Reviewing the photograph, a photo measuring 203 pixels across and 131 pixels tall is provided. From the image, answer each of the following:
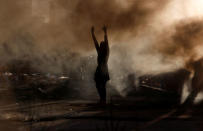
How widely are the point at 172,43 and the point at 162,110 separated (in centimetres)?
567

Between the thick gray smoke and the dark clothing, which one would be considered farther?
the thick gray smoke

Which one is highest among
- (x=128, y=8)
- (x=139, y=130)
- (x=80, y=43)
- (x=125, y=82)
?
(x=128, y=8)

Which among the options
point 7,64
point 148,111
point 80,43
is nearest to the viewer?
point 148,111

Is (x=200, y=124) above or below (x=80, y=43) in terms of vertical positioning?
below

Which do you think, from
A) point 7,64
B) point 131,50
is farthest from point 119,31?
point 7,64

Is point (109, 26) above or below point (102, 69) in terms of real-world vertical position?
above

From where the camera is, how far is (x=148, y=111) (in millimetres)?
5453

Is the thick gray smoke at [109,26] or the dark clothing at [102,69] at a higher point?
the thick gray smoke at [109,26]

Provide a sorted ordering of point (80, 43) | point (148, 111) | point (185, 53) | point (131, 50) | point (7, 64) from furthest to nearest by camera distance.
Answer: point (7, 64), point (131, 50), point (80, 43), point (185, 53), point (148, 111)

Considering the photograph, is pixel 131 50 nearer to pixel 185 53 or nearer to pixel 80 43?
pixel 80 43

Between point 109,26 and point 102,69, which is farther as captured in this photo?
point 109,26

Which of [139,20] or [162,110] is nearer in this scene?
[162,110]

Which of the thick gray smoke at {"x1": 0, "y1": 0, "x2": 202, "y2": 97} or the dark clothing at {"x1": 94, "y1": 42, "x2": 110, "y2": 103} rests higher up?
the thick gray smoke at {"x1": 0, "y1": 0, "x2": 202, "y2": 97}

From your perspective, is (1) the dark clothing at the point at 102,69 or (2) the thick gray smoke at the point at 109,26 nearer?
(1) the dark clothing at the point at 102,69
